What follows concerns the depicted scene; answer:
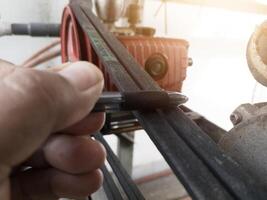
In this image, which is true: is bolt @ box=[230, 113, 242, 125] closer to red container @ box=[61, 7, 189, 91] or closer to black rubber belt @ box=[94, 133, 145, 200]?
black rubber belt @ box=[94, 133, 145, 200]

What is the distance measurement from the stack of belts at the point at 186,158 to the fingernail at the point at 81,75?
9 centimetres

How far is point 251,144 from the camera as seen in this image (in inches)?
13.1

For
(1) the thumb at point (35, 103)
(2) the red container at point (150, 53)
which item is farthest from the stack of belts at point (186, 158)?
(2) the red container at point (150, 53)

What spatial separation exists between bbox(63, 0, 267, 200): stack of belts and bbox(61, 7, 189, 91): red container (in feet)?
0.96

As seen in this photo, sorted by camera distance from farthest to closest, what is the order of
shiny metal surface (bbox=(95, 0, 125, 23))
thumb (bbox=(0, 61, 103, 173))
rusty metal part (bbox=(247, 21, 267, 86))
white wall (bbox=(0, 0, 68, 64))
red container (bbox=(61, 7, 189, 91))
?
1. white wall (bbox=(0, 0, 68, 64))
2. shiny metal surface (bbox=(95, 0, 125, 23))
3. red container (bbox=(61, 7, 189, 91))
4. rusty metal part (bbox=(247, 21, 267, 86))
5. thumb (bbox=(0, 61, 103, 173))

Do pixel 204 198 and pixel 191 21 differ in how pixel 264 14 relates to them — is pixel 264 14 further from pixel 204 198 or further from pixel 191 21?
pixel 204 198

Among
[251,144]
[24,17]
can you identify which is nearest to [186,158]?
[251,144]

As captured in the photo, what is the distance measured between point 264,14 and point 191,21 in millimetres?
400

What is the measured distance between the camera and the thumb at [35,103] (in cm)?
24

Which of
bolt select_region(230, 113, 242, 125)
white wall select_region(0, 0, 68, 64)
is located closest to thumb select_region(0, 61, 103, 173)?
bolt select_region(230, 113, 242, 125)

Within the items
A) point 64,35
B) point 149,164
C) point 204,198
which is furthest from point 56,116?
point 149,164

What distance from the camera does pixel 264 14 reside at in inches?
56.5

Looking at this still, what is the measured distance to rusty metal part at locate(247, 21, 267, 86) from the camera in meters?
0.37

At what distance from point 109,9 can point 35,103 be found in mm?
818
